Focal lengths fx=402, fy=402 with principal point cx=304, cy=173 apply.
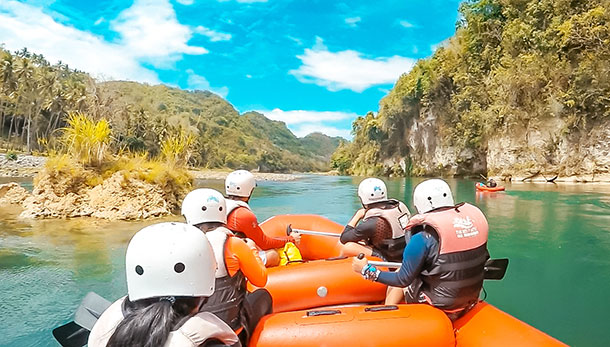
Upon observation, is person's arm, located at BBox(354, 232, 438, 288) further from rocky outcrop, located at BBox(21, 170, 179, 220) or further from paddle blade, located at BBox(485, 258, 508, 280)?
rocky outcrop, located at BBox(21, 170, 179, 220)

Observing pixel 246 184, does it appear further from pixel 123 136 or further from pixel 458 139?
pixel 123 136

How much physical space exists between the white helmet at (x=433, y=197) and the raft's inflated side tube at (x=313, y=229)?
266cm

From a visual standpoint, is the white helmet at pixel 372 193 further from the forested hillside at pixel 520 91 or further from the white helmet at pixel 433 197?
the forested hillside at pixel 520 91

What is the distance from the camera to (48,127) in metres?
48.0

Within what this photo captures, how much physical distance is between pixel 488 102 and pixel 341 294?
Result: 109 feet

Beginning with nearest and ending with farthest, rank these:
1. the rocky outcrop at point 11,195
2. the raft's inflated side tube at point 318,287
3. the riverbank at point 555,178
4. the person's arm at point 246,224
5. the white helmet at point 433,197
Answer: the white helmet at point 433,197 → the raft's inflated side tube at point 318,287 → the person's arm at point 246,224 → the rocky outcrop at point 11,195 → the riverbank at point 555,178

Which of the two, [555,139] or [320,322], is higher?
[555,139]

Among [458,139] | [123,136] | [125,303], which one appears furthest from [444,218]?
[123,136]

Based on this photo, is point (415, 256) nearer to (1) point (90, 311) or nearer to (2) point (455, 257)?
(2) point (455, 257)

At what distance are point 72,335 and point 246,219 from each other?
2.22 meters

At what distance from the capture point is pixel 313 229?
5.77 m

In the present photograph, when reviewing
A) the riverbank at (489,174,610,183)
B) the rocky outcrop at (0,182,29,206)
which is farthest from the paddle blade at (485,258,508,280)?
the riverbank at (489,174,610,183)

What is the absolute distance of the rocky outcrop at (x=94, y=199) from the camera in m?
10.2

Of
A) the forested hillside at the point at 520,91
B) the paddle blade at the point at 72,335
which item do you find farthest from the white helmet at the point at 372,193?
the forested hillside at the point at 520,91
